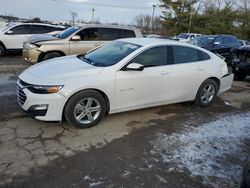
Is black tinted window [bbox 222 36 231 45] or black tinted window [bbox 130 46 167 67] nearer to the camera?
black tinted window [bbox 130 46 167 67]

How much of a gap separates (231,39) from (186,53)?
9.70 m

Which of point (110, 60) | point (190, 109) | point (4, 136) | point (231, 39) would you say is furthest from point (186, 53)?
point (231, 39)

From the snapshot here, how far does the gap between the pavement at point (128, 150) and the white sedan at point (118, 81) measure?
337 mm

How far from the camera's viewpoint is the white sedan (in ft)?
15.1

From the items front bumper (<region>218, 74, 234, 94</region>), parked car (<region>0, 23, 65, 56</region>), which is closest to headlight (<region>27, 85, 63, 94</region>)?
A: front bumper (<region>218, 74, 234, 94</region>)

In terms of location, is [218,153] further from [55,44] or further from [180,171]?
Answer: [55,44]

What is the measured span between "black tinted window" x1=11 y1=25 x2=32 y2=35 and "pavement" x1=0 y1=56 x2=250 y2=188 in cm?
791

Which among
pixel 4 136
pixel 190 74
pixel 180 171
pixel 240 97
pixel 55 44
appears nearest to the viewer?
pixel 180 171

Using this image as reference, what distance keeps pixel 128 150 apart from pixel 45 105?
1.50m

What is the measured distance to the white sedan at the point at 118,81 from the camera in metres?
4.62

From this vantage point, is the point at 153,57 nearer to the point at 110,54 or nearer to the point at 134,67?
the point at 134,67

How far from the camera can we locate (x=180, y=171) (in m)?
3.84

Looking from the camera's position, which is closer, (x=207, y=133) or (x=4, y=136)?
(x=4, y=136)

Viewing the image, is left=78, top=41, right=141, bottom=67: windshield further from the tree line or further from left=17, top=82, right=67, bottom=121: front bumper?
the tree line
